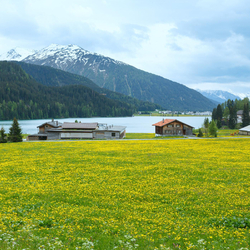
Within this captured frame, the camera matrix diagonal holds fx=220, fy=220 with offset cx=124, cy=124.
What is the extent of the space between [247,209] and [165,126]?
282 ft

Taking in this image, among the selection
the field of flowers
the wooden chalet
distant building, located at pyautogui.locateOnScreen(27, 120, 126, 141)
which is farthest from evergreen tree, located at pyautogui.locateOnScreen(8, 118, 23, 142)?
the wooden chalet

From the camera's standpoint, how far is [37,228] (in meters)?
10.6

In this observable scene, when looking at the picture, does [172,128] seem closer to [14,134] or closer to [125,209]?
[14,134]

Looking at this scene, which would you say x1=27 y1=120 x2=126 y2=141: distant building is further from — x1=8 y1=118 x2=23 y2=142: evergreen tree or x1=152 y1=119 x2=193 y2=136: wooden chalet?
x1=152 y1=119 x2=193 y2=136: wooden chalet

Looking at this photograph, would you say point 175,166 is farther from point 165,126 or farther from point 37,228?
point 165,126

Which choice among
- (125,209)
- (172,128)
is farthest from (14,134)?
(125,209)

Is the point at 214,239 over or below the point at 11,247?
below

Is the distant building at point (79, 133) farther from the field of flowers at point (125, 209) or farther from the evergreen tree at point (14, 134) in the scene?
the field of flowers at point (125, 209)

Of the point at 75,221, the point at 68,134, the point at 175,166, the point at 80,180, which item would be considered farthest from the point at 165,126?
the point at 75,221

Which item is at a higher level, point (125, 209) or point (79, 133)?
point (79, 133)

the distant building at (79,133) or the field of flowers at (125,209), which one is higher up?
the distant building at (79,133)

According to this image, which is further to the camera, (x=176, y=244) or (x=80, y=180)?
(x=80, y=180)

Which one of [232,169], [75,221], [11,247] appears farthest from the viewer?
[232,169]

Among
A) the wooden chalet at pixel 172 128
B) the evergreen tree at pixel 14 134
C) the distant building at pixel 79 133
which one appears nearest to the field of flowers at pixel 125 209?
the evergreen tree at pixel 14 134
